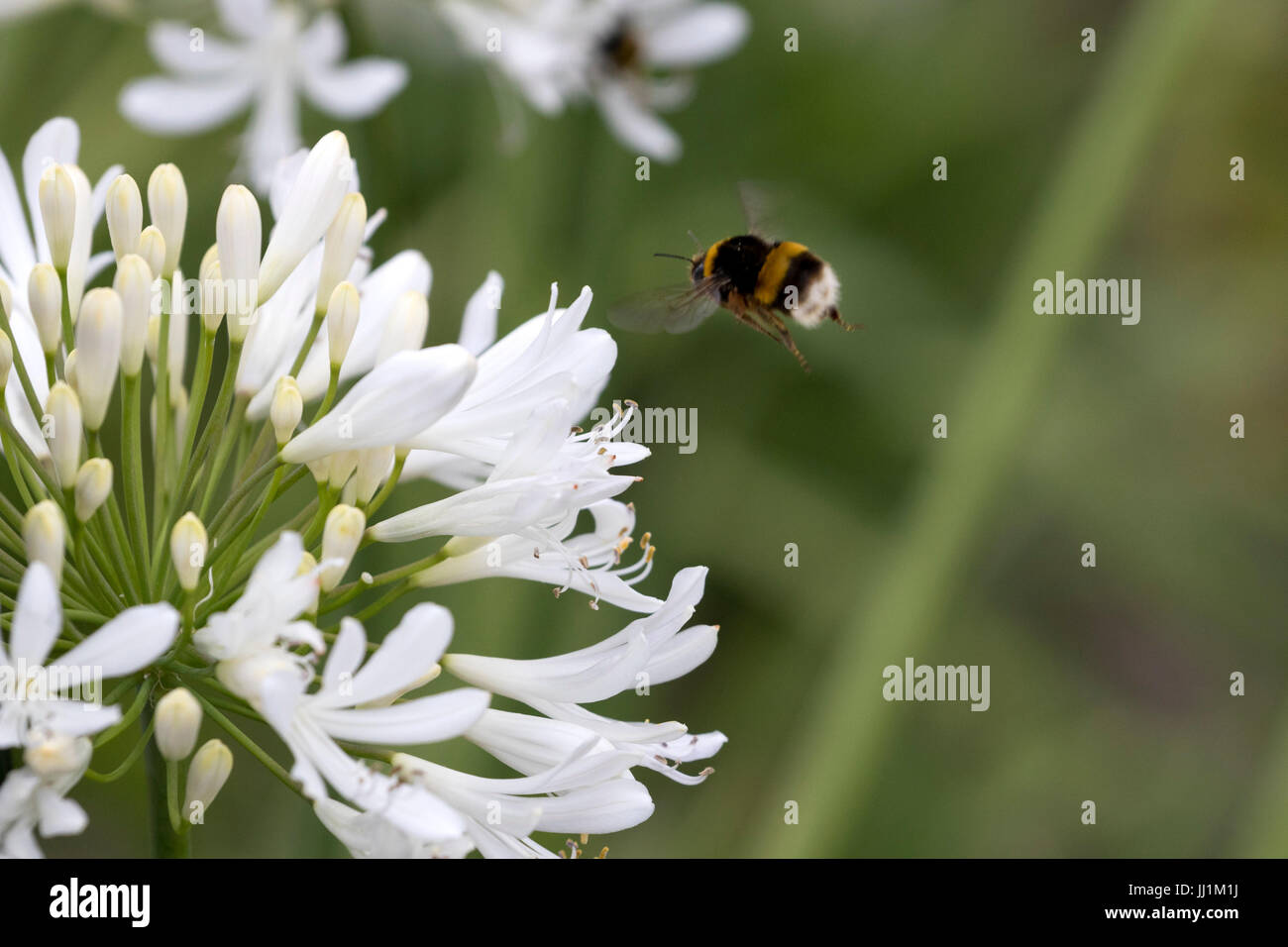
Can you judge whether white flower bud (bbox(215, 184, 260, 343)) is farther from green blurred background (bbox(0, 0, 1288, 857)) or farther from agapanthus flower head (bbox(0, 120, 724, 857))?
green blurred background (bbox(0, 0, 1288, 857))

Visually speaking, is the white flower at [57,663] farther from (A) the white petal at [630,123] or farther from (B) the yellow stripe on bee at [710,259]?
(A) the white petal at [630,123]

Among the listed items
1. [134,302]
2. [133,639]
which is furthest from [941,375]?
[133,639]

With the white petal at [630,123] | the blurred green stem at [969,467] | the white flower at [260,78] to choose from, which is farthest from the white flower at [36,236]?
the white petal at [630,123]

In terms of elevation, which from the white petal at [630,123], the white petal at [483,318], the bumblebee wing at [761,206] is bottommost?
the white petal at [483,318]

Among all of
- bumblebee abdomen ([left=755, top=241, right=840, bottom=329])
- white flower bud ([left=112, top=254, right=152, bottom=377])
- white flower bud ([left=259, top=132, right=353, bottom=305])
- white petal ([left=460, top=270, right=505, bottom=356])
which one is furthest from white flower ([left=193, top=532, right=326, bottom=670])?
bumblebee abdomen ([left=755, top=241, right=840, bottom=329])
